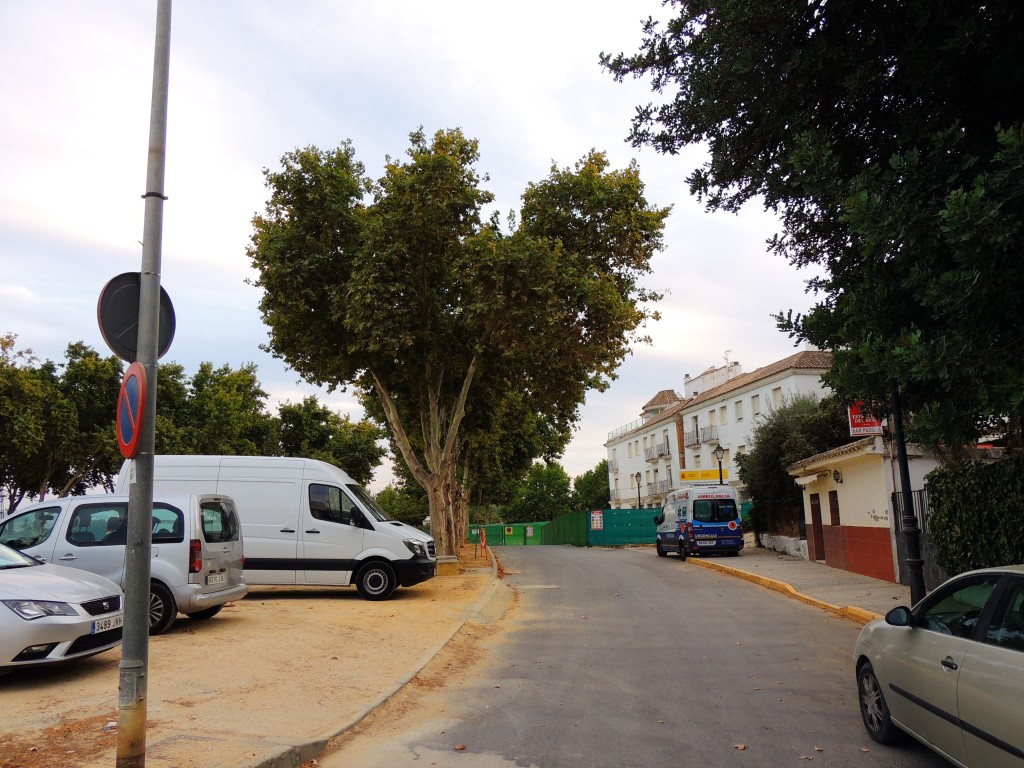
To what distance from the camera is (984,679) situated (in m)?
4.16

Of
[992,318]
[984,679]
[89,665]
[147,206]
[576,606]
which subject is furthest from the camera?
[576,606]

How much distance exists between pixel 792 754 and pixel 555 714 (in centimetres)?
202

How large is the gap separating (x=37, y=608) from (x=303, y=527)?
764 cm

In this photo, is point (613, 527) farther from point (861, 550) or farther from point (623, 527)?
point (861, 550)

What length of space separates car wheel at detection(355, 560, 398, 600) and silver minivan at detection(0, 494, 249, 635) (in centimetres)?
414

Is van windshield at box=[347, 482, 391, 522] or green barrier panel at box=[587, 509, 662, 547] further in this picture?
green barrier panel at box=[587, 509, 662, 547]

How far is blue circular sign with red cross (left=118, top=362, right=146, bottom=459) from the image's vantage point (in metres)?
4.80

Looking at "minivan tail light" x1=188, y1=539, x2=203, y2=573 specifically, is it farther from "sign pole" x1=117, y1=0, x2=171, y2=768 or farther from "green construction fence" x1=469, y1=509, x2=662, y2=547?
"green construction fence" x1=469, y1=509, x2=662, y2=547

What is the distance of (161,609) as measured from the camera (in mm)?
10000

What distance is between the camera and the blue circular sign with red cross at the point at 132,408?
189 inches

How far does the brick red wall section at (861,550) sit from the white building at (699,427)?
638 inches

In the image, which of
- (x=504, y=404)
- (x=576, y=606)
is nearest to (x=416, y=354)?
(x=504, y=404)

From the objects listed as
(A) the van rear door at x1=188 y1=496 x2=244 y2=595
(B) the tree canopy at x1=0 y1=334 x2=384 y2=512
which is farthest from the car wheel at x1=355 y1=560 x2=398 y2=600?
(B) the tree canopy at x1=0 y1=334 x2=384 y2=512

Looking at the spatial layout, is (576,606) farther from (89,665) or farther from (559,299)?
(89,665)
